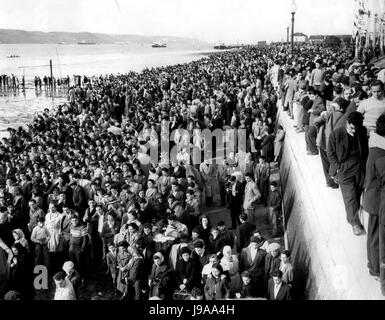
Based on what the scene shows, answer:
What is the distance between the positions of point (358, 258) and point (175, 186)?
444cm

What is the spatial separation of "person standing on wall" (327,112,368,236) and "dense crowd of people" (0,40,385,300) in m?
0.01

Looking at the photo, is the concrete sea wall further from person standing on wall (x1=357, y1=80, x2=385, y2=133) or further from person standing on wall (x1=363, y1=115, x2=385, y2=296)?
person standing on wall (x1=357, y1=80, x2=385, y2=133)

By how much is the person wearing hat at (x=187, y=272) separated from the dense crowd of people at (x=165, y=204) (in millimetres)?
20

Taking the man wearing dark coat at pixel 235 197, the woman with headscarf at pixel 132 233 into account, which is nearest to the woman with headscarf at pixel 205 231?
the woman with headscarf at pixel 132 233

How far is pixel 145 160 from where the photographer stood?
471 inches

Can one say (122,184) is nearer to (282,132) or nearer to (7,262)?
(7,262)

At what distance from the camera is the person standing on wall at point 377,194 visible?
4559 mm

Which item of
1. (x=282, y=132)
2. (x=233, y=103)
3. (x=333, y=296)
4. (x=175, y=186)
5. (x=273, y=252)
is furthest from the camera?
(x=233, y=103)

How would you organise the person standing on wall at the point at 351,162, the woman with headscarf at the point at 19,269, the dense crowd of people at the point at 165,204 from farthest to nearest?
the woman with headscarf at the point at 19,269
the dense crowd of people at the point at 165,204
the person standing on wall at the point at 351,162

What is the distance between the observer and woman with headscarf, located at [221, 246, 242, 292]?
21.3 feet

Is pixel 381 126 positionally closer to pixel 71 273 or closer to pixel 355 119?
pixel 355 119

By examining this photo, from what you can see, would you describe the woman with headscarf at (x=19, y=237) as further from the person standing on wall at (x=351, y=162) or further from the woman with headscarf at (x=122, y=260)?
the person standing on wall at (x=351, y=162)

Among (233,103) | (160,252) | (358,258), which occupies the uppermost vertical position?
(233,103)
